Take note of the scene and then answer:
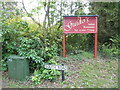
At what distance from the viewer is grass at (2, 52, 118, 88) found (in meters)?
3.49

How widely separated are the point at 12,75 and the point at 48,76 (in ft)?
3.82

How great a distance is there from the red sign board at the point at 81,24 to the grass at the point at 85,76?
Result: 3.83ft

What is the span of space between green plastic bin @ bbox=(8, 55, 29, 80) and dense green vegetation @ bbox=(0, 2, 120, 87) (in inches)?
9.6

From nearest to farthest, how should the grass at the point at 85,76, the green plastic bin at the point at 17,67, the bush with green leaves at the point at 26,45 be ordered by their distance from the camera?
1. the grass at the point at 85,76
2. the green plastic bin at the point at 17,67
3. the bush with green leaves at the point at 26,45

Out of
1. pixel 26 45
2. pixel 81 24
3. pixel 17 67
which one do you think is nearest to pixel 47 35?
pixel 26 45

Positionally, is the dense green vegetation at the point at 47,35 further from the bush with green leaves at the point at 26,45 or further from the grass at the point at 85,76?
the grass at the point at 85,76

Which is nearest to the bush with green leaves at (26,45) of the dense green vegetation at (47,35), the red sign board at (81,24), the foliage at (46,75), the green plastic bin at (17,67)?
the dense green vegetation at (47,35)

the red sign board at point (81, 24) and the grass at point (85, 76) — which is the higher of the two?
the red sign board at point (81, 24)

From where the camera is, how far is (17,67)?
3771mm

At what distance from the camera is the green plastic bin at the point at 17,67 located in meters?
3.77

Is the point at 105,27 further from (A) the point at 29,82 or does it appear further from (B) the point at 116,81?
(A) the point at 29,82

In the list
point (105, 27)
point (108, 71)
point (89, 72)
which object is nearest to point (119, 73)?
point (108, 71)

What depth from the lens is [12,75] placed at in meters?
3.86

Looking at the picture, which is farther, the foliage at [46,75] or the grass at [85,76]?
the foliage at [46,75]
